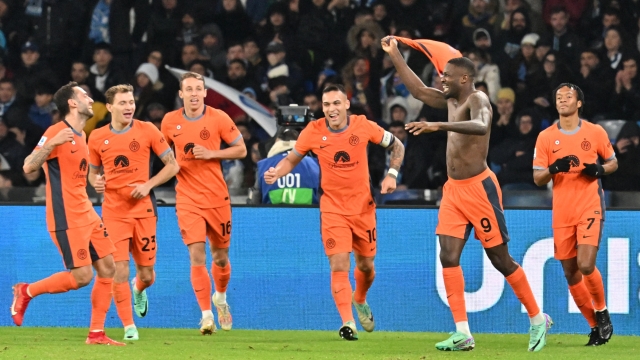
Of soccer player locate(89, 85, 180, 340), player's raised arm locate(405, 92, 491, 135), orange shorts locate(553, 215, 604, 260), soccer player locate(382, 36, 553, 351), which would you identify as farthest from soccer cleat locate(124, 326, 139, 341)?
orange shorts locate(553, 215, 604, 260)

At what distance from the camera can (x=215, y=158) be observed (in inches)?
388

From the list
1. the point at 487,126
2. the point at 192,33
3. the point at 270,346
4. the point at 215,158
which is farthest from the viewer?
the point at 192,33

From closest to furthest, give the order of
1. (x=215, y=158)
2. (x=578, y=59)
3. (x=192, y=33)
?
1. (x=215, y=158)
2. (x=578, y=59)
3. (x=192, y=33)

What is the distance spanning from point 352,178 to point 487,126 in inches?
65.1

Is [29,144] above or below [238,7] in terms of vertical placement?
below

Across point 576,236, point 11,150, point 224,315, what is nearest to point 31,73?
point 11,150

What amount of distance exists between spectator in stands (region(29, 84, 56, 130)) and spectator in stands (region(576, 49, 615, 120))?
636 cm

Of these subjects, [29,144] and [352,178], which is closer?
[352,178]

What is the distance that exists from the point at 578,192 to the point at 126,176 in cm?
364

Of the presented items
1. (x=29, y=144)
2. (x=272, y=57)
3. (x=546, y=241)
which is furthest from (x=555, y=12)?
(x=29, y=144)

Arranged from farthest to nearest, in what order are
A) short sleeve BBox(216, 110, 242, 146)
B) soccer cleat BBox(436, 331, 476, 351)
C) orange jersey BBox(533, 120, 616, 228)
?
short sleeve BBox(216, 110, 242, 146) → orange jersey BBox(533, 120, 616, 228) → soccer cleat BBox(436, 331, 476, 351)

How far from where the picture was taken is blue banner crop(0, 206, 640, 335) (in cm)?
1033

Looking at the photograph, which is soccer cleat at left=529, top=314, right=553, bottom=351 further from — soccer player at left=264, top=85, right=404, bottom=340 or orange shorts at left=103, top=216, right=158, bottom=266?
orange shorts at left=103, top=216, right=158, bottom=266

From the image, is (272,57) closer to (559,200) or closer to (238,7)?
(238,7)
